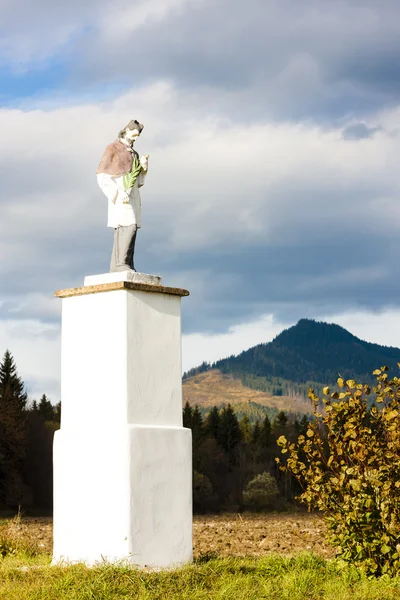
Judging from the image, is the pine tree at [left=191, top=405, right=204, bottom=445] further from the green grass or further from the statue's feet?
the statue's feet

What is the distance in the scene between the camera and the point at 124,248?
9414mm

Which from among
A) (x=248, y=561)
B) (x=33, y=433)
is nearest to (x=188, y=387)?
(x=33, y=433)

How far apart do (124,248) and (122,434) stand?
2051mm

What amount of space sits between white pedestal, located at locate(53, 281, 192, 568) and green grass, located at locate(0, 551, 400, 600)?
0.38 m

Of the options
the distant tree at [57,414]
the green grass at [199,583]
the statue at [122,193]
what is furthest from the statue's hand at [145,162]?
the distant tree at [57,414]

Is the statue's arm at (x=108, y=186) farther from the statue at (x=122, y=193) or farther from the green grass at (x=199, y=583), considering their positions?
the green grass at (x=199, y=583)

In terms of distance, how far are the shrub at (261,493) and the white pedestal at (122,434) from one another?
31.3 meters

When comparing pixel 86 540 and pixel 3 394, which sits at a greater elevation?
pixel 3 394

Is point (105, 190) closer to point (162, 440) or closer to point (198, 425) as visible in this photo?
point (162, 440)

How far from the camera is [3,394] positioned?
3922 centimetres

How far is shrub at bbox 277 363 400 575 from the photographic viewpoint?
340 inches

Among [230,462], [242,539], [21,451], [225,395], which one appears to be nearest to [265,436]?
[230,462]

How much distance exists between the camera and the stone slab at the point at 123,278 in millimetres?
9086

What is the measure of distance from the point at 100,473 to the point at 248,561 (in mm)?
2142
